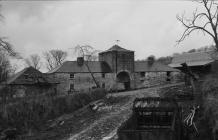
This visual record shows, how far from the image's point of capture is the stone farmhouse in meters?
45.8

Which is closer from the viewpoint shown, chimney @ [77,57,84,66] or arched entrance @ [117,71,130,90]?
chimney @ [77,57,84,66]

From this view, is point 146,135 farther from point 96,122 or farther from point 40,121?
point 40,121

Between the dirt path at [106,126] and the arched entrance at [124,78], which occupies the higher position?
the arched entrance at [124,78]

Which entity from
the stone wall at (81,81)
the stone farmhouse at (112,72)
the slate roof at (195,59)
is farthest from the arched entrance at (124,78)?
the slate roof at (195,59)

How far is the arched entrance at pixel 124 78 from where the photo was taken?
4948 centimetres

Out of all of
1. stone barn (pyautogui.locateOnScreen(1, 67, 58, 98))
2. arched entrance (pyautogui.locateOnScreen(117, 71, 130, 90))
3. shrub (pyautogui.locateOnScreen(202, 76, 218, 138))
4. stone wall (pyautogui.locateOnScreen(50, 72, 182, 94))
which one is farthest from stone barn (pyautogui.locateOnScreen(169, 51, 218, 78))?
arched entrance (pyautogui.locateOnScreen(117, 71, 130, 90))

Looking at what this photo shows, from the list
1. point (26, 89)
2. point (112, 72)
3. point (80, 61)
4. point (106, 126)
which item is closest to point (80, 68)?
point (80, 61)

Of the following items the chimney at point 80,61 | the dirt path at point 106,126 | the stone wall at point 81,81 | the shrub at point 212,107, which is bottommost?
the dirt path at point 106,126

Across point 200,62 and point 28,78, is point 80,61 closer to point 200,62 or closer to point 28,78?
point 28,78

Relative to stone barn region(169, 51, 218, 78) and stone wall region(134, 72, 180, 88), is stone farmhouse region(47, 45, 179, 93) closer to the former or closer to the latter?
stone wall region(134, 72, 180, 88)

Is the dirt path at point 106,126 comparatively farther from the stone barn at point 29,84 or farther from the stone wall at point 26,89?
the stone barn at point 29,84

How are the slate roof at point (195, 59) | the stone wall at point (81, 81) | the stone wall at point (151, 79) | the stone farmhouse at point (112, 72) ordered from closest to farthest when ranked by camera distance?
the slate roof at point (195, 59)
the stone wall at point (81, 81)
the stone farmhouse at point (112, 72)
the stone wall at point (151, 79)

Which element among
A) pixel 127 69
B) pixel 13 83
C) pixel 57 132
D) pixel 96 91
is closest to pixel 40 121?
pixel 57 132

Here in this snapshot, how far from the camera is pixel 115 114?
85.8 ft
